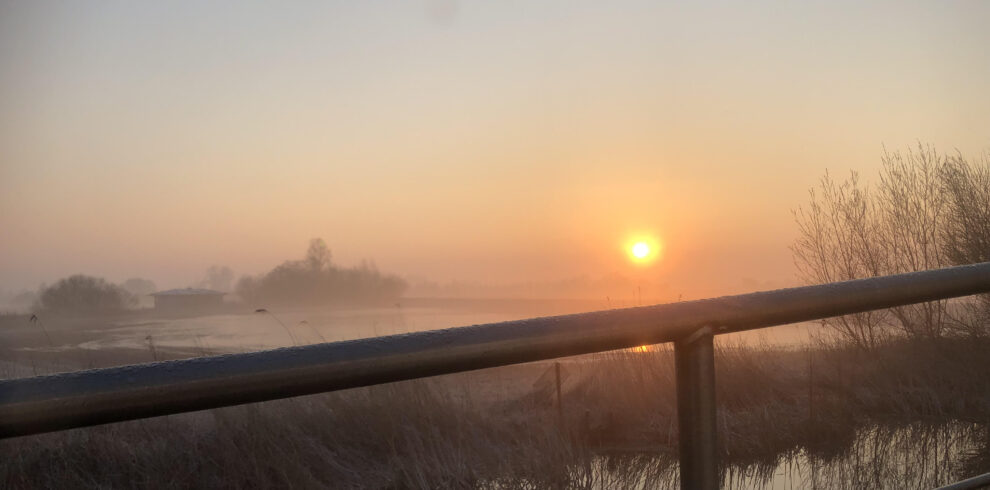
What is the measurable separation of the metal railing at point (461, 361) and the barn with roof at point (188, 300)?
5117 cm

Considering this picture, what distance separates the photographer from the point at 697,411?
1145mm

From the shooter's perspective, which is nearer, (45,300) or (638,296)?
(638,296)

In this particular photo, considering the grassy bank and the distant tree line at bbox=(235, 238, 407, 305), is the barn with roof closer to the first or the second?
the distant tree line at bbox=(235, 238, 407, 305)

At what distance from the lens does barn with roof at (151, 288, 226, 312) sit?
5025cm

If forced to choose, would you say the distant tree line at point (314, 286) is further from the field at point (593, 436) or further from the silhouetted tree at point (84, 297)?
the field at point (593, 436)

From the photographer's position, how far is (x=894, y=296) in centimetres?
131

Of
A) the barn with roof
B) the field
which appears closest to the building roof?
the barn with roof

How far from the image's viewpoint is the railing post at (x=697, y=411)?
1137 mm

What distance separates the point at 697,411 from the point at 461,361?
405 millimetres

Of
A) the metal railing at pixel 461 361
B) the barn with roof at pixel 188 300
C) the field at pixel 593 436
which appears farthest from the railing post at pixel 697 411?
the barn with roof at pixel 188 300

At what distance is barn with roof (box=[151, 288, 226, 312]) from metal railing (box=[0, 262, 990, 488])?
5117 cm

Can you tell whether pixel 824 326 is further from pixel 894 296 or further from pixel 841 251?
pixel 841 251

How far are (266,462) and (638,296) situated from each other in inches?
207

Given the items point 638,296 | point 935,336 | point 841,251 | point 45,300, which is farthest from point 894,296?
point 45,300
